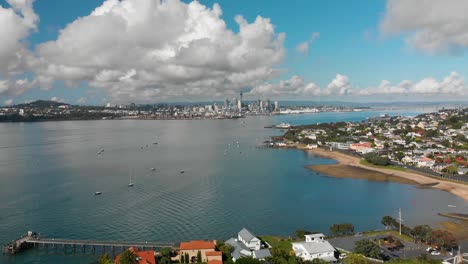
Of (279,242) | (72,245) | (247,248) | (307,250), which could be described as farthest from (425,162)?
(72,245)

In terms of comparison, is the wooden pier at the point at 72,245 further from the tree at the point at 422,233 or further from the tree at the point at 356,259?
the tree at the point at 422,233

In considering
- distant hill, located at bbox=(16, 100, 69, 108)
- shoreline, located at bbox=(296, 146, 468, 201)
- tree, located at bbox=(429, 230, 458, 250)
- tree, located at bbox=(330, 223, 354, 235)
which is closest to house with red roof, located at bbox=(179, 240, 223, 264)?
tree, located at bbox=(330, 223, 354, 235)

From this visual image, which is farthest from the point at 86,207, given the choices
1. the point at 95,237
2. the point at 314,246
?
the point at 314,246

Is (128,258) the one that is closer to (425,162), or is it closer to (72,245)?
(72,245)

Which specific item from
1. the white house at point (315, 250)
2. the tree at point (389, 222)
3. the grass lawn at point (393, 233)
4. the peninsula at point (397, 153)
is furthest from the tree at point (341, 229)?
the peninsula at point (397, 153)

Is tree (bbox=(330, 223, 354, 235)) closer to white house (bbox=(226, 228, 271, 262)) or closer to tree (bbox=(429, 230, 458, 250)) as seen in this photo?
tree (bbox=(429, 230, 458, 250))

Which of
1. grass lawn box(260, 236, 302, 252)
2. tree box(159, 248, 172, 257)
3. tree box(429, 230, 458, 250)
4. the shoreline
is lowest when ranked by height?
the shoreline
